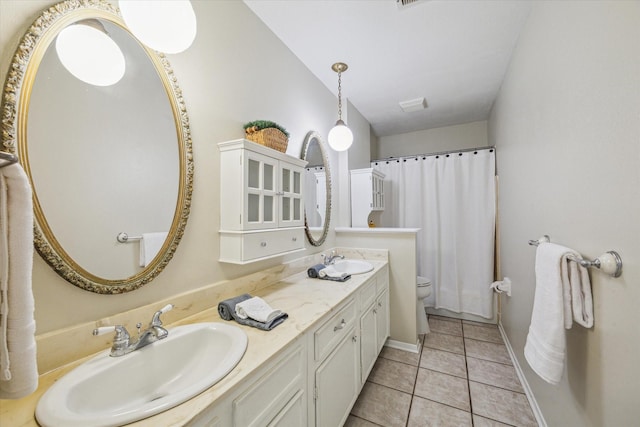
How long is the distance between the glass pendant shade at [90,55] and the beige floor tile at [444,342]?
116 inches

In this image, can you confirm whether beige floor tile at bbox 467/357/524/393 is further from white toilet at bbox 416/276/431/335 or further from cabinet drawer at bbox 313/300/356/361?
cabinet drawer at bbox 313/300/356/361

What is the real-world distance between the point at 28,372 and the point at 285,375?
2.24 ft

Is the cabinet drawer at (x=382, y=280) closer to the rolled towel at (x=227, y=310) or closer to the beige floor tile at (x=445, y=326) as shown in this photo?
the beige floor tile at (x=445, y=326)

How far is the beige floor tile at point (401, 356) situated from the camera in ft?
7.06

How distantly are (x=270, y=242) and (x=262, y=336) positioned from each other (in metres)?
0.58

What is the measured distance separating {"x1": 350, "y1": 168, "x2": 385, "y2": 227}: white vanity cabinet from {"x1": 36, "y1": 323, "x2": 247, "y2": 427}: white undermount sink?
2.03 metres

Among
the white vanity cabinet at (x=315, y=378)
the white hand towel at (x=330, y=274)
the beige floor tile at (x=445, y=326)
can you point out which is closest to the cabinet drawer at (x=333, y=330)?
the white vanity cabinet at (x=315, y=378)

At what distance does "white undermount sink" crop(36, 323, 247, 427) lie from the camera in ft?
1.89

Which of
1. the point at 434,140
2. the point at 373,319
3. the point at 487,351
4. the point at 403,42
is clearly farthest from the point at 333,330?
the point at 434,140

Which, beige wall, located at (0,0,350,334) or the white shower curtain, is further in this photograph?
the white shower curtain

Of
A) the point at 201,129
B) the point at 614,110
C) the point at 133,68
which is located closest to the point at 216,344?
the point at 201,129

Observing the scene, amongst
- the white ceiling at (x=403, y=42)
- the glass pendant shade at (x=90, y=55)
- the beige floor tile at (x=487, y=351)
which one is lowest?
the beige floor tile at (x=487, y=351)

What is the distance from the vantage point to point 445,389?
5.92 ft

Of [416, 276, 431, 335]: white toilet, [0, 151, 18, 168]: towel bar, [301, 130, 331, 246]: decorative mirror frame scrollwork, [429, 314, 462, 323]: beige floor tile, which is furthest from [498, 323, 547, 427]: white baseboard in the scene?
[0, 151, 18, 168]: towel bar
